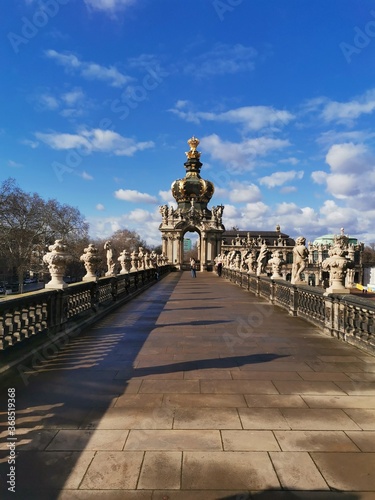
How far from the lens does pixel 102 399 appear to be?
4371mm

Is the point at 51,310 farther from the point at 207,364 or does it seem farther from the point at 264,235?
the point at 264,235

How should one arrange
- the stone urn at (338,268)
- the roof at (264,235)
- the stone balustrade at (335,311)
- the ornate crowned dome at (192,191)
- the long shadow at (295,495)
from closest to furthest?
the long shadow at (295,495)
the stone balustrade at (335,311)
the stone urn at (338,268)
the ornate crowned dome at (192,191)
the roof at (264,235)

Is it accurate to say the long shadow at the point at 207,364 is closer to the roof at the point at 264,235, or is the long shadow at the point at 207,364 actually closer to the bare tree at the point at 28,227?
the bare tree at the point at 28,227

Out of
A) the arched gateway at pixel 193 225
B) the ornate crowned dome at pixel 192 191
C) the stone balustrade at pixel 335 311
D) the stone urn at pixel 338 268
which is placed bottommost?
the stone balustrade at pixel 335 311

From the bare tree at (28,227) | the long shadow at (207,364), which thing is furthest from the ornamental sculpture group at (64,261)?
the bare tree at (28,227)

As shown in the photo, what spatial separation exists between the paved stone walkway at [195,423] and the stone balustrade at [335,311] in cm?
37

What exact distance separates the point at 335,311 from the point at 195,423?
5290mm

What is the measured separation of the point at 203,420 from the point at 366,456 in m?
1.53

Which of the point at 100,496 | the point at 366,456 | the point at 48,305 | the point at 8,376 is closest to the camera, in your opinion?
the point at 100,496

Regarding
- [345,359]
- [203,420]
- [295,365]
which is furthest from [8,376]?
[345,359]

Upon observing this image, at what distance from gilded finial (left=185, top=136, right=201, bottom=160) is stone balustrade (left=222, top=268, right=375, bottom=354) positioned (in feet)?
188

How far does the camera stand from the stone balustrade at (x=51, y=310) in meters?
5.51

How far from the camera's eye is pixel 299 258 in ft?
36.9

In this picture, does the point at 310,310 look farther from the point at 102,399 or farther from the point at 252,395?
the point at 102,399
